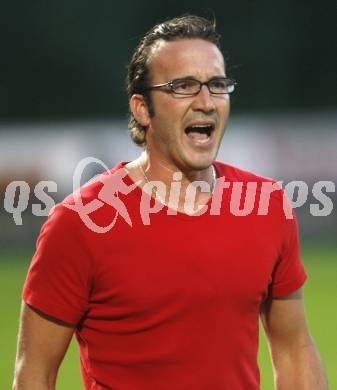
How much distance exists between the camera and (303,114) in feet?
57.8

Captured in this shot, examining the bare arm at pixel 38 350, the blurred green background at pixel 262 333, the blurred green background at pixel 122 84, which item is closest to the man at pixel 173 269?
the bare arm at pixel 38 350

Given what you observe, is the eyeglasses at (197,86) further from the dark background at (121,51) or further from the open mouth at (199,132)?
the dark background at (121,51)

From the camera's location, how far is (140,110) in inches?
147

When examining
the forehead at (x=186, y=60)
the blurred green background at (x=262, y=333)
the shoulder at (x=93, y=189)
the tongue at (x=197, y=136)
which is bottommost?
the blurred green background at (x=262, y=333)

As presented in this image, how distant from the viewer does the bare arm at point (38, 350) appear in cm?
330

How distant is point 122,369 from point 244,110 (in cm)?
1754

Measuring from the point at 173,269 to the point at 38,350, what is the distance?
0.53 metres

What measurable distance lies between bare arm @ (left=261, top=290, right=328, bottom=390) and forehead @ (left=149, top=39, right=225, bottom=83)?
0.88 m

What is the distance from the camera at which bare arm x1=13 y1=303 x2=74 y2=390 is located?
130 inches

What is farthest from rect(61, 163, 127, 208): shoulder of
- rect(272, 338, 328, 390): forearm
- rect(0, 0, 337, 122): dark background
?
rect(0, 0, 337, 122): dark background

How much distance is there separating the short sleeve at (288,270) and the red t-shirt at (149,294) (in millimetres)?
111

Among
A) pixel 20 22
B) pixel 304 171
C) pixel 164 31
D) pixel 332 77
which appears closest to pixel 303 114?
pixel 304 171

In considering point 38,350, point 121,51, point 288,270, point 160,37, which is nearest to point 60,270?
point 38,350

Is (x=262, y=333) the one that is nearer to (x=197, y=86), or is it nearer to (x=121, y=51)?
(x=197, y=86)
